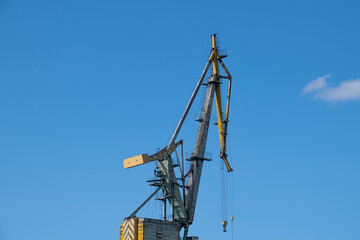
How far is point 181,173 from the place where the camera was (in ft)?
202

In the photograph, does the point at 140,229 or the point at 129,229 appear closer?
the point at 140,229

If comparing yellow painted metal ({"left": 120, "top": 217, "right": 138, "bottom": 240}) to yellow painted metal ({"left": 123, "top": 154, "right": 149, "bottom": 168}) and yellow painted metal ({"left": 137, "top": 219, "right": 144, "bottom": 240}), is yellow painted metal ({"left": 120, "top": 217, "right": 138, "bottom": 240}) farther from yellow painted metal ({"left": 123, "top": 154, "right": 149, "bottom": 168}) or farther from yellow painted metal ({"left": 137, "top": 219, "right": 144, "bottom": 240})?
yellow painted metal ({"left": 123, "top": 154, "right": 149, "bottom": 168})

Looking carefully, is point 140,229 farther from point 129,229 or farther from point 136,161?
point 136,161

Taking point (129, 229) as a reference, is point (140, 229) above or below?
below

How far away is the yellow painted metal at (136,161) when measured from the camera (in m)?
57.6

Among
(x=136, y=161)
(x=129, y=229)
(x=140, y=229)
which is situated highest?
(x=136, y=161)

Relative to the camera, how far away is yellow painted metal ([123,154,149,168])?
57562mm

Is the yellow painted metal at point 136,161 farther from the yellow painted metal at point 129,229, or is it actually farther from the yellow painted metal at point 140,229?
the yellow painted metal at point 140,229

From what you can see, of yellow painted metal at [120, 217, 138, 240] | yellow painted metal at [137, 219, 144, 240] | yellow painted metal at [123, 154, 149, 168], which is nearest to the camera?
yellow painted metal at [137, 219, 144, 240]

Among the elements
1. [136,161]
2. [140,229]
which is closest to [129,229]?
[140,229]

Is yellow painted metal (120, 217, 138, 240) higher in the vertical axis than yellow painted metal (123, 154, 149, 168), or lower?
lower

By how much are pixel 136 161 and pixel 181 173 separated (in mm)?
5897

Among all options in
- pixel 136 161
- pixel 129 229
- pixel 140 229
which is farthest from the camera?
pixel 136 161

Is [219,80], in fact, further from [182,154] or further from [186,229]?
[186,229]
